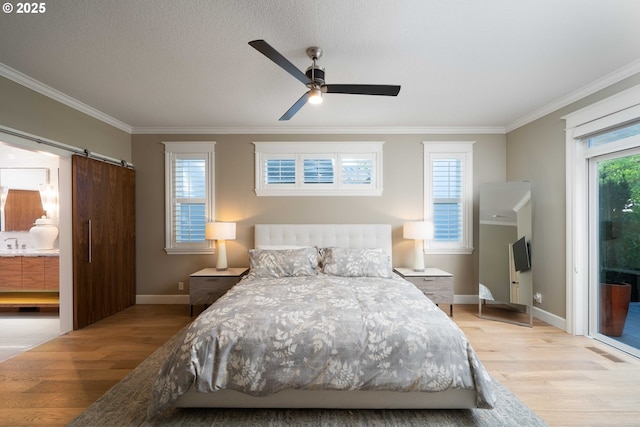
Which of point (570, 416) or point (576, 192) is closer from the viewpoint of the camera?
point (570, 416)

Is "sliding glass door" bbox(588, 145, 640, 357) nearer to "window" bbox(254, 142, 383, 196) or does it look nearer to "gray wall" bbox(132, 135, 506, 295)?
"gray wall" bbox(132, 135, 506, 295)

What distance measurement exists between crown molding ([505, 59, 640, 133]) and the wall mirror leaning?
101 centimetres

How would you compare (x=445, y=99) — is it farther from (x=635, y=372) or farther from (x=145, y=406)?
(x=145, y=406)

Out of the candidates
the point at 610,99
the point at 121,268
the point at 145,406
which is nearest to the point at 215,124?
the point at 121,268

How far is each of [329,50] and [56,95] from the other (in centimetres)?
323

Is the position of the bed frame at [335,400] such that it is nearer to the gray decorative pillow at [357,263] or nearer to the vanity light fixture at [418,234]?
the gray decorative pillow at [357,263]

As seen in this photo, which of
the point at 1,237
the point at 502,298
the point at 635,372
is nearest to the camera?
the point at 635,372

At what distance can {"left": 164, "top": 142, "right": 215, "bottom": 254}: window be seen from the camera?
4.62m

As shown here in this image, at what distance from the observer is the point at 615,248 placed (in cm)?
319

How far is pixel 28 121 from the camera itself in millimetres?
3062

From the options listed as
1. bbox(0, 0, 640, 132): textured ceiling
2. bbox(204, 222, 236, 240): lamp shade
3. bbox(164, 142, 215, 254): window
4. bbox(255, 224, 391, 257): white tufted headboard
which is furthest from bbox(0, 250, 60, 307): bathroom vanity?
bbox(255, 224, 391, 257): white tufted headboard

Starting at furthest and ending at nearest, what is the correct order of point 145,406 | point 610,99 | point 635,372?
point 610,99 < point 635,372 < point 145,406

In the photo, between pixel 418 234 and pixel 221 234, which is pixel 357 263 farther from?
pixel 221 234

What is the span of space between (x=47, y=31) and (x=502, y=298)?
217 inches
